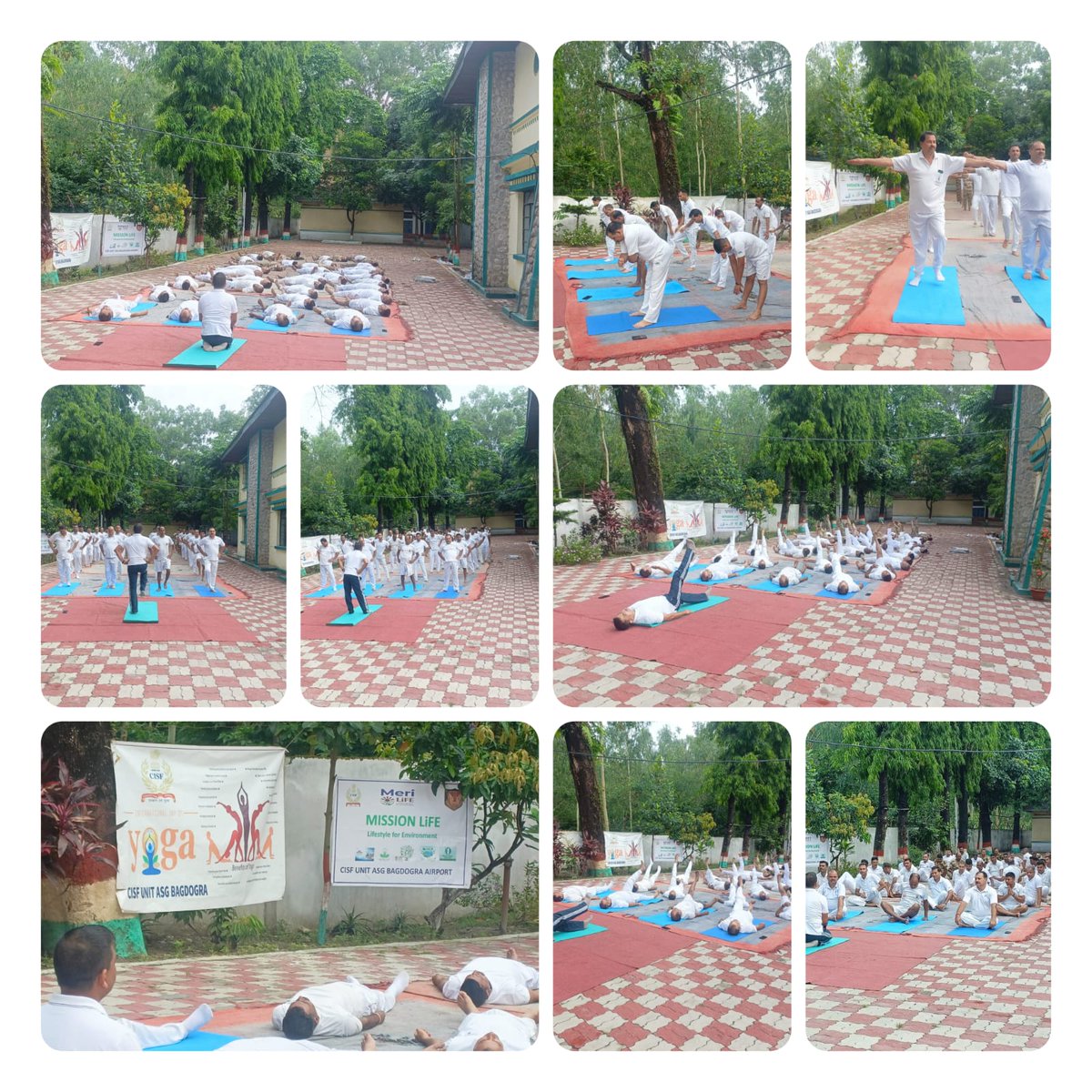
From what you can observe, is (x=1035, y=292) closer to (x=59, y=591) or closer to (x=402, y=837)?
(x=402, y=837)

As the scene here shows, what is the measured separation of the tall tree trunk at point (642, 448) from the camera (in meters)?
4.73

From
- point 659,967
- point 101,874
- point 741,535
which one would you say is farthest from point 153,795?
point 741,535

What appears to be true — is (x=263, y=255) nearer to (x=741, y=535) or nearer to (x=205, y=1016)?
(x=741, y=535)

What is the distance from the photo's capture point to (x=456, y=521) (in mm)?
4742

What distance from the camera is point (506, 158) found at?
4.88 m

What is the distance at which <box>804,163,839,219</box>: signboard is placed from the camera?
4.64 meters

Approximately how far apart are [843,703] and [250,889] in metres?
2.76

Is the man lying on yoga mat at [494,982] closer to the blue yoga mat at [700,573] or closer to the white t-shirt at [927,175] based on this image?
the blue yoga mat at [700,573]

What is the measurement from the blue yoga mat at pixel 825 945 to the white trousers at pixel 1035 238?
3.15 metres

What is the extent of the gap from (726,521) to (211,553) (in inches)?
98.0

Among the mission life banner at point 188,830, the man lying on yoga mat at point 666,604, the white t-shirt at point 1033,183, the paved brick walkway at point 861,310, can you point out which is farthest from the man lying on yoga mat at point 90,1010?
the white t-shirt at point 1033,183

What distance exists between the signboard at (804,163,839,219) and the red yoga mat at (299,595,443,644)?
2.50 meters

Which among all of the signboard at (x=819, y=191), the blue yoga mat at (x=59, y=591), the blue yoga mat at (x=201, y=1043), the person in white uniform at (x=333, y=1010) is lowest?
the blue yoga mat at (x=201, y=1043)

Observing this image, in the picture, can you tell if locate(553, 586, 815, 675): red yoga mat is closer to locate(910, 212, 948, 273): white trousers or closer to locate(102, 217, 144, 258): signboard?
locate(910, 212, 948, 273): white trousers
